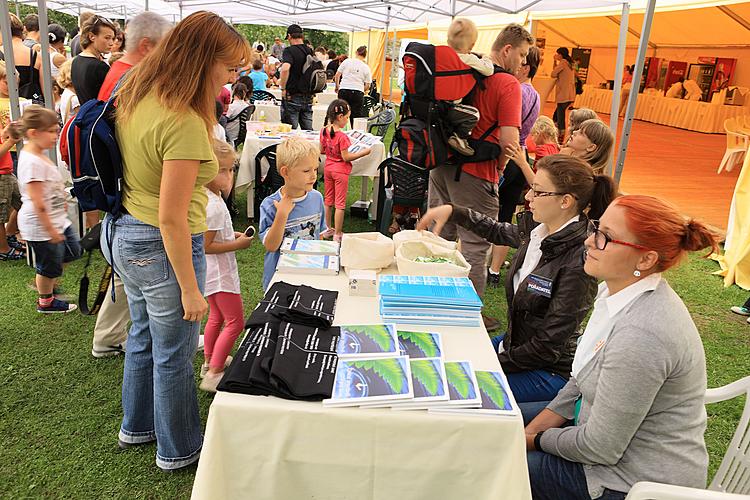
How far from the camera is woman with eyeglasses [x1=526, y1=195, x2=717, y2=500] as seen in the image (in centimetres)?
140

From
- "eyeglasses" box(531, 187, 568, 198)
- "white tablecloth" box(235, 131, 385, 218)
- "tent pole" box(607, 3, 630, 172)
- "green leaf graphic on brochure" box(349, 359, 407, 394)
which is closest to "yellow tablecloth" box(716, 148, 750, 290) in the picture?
"tent pole" box(607, 3, 630, 172)

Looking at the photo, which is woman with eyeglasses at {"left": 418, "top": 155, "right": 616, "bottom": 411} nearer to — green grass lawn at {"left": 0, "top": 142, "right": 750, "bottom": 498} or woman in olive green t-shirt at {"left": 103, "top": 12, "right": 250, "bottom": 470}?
green grass lawn at {"left": 0, "top": 142, "right": 750, "bottom": 498}

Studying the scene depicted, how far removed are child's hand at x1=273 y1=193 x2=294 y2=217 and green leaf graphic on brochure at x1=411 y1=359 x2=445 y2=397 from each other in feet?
3.73

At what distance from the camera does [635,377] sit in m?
1.38

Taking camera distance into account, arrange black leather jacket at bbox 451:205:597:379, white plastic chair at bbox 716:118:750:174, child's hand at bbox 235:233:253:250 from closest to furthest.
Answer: black leather jacket at bbox 451:205:597:379
child's hand at bbox 235:233:253:250
white plastic chair at bbox 716:118:750:174

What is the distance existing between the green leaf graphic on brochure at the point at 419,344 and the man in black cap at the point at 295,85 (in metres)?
6.35

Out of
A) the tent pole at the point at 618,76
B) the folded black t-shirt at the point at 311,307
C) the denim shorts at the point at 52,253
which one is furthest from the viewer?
the tent pole at the point at 618,76

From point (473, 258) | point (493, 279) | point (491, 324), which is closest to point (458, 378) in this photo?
point (473, 258)

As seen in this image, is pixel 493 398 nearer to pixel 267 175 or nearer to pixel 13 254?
pixel 13 254

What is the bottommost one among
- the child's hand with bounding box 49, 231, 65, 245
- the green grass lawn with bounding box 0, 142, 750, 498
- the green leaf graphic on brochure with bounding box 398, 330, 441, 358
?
the green grass lawn with bounding box 0, 142, 750, 498

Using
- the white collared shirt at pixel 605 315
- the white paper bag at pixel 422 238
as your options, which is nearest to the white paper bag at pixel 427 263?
the white paper bag at pixel 422 238

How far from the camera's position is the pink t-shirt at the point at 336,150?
5.13 metres

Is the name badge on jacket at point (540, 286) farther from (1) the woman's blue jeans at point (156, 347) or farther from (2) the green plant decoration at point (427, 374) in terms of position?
(1) the woman's blue jeans at point (156, 347)

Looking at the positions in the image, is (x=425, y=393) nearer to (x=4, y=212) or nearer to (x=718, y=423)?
(x=718, y=423)
